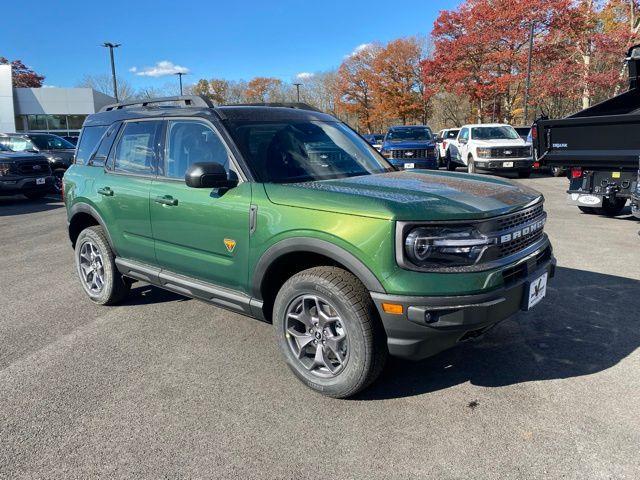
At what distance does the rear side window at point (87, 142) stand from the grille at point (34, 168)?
9491 millimetres

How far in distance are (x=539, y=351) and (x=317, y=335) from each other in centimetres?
176

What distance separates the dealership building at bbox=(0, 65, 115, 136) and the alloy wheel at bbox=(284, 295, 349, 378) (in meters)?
47.3

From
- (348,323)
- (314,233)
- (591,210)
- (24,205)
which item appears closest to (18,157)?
(24,205)

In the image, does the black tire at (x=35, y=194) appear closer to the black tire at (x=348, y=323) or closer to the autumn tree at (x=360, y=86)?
the black tire at (x=348, y=323)

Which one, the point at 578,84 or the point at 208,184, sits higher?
the point at 578,84

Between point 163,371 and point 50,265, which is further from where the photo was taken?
point 50,265

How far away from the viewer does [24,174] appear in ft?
42.3

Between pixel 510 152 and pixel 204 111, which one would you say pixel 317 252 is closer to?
pixel 204 111

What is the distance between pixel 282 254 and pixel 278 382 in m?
0.91

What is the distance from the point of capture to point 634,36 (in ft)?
84.0

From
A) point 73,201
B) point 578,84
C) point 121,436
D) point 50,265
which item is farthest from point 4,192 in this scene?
point 578,84

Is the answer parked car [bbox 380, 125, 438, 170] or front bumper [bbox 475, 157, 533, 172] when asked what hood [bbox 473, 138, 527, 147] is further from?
parked car [bbox 380, 125, 438, 170]

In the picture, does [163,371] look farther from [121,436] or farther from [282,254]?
[282,254]

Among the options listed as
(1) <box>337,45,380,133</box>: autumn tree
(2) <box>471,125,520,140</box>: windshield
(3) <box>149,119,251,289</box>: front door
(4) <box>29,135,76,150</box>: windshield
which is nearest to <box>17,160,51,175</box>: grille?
(4) <box>29,135,76,150</box>: windshield
